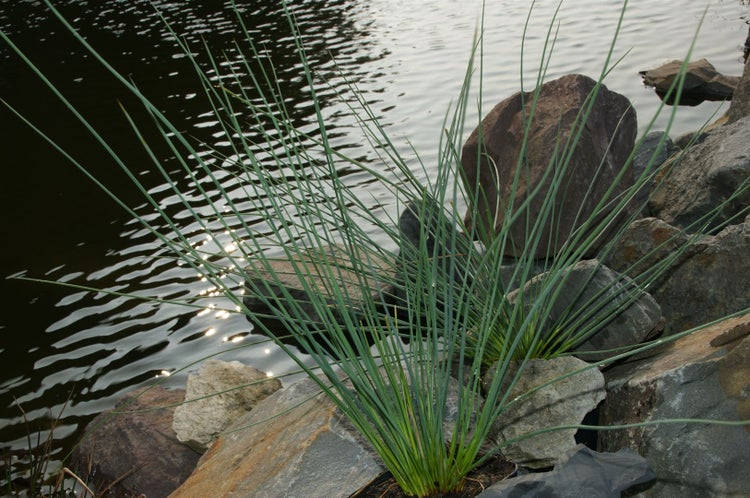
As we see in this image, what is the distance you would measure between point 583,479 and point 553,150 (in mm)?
2417

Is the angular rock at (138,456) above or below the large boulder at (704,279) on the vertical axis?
below

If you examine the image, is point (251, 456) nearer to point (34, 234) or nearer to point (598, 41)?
point (34, 234)

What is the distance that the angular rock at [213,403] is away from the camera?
3293 millimetres

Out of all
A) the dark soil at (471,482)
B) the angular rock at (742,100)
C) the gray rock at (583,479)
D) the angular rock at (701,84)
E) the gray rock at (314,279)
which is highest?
the gray rock at (314,279)

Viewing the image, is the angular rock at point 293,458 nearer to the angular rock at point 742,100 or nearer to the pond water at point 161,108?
the pond water at point 161,108

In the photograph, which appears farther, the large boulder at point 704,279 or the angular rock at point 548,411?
the large boulder at point 704,279

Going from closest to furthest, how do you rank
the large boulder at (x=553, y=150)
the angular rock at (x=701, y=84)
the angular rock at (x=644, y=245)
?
the angular rock at (x=644, y=245) → the large boulder at (x=553, y=150) → the angular rock at (x=701, y=84)

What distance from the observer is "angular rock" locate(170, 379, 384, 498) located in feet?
7.16

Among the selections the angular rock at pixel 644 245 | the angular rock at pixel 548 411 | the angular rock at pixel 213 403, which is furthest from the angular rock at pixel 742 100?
the angular rock at pixel 213 403

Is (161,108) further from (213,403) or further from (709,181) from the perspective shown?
(709,181)

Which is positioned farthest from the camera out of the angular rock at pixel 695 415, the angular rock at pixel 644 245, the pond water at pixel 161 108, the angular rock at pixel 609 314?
the pond water at pixel 161 108

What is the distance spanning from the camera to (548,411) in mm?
2283

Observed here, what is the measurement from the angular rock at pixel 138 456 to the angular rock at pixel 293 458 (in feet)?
1.66

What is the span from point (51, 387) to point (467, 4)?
29.7 feet
